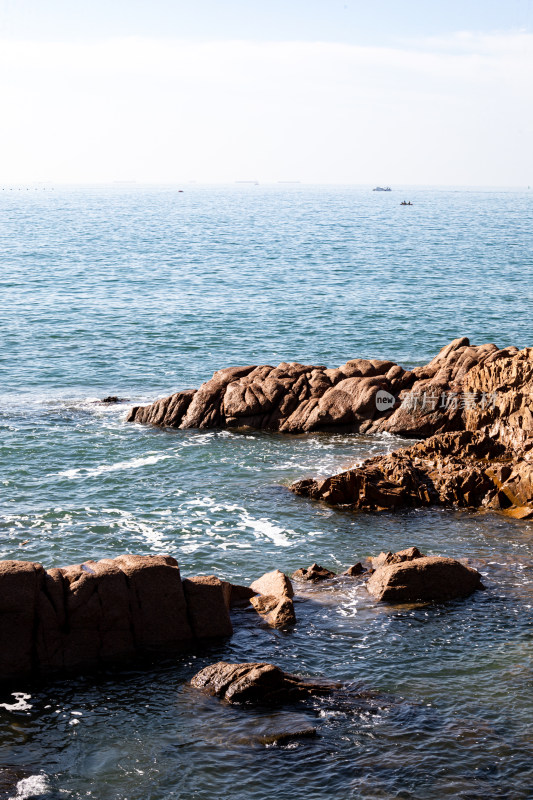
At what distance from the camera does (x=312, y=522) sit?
35125 millimetres

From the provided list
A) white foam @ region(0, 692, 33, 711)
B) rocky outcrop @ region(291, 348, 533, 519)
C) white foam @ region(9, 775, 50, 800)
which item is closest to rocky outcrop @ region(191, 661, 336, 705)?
white foam @ region(0, 692, 33, 711)

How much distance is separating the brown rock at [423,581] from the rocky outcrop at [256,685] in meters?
5.42

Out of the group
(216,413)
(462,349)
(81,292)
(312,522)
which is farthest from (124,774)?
(81,292)

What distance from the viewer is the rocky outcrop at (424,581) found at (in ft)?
92.7

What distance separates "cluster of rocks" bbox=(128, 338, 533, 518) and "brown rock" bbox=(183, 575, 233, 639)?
38.0 ft

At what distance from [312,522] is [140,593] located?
1134cm

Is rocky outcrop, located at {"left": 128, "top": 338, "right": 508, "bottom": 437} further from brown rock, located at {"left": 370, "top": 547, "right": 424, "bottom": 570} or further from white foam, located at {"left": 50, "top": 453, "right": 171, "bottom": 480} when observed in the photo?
brown rock, located at {"left": 370, "top": 547, "right": 424, "bottom": 570}

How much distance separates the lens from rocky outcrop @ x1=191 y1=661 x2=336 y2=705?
22.6 m

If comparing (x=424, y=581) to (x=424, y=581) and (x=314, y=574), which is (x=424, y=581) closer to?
(x=424, y=581)

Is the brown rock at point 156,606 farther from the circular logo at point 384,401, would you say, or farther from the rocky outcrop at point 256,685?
the circular logo at point 384,401

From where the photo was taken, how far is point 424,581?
28328 mm

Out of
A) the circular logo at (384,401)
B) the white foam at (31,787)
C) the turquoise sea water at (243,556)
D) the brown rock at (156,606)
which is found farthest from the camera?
the circular logo at (384,401)

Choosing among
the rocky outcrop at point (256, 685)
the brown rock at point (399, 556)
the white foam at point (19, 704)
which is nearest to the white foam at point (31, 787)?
the white foam at point (19, 704)

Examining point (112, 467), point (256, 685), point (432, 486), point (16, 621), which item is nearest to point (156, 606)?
point (16, 621)
